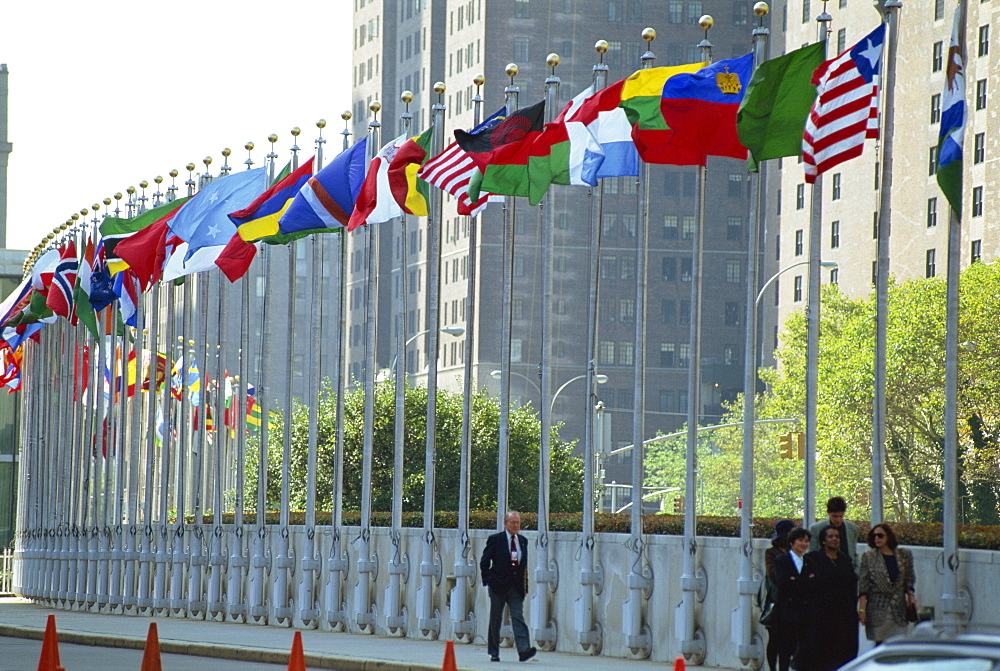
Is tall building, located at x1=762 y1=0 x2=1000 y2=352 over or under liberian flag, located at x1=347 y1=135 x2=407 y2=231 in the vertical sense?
over

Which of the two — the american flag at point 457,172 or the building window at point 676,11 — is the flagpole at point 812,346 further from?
the building window at point 676,11

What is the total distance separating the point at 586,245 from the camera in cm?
12731

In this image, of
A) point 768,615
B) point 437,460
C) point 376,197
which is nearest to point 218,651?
point 376,197

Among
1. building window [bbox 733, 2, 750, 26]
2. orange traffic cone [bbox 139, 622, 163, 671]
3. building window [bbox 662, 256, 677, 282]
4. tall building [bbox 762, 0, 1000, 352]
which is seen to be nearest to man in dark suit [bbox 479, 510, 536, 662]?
orange traffic cone [bbox 139, 622, 163, 671]

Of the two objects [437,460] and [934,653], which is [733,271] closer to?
[437,460]

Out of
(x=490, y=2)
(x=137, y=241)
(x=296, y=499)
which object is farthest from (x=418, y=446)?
(x=490, y=2)

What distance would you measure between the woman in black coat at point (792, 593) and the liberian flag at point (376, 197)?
10.7 metres

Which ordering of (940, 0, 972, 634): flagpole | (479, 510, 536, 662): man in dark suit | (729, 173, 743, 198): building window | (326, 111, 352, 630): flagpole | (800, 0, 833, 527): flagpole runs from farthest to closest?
(729, 173, 743, 198): building window, (326, 111, 352, 630): flagpole, (479, 510, 536, 662): man in dark suit, (800, 0, 833, 527): flagpole, (940, 0, 972, 634): flagpole

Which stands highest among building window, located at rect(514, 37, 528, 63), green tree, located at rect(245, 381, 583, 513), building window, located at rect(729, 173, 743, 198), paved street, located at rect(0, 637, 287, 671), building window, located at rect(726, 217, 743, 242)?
building window, located at rect(514, 37, 528, 63)

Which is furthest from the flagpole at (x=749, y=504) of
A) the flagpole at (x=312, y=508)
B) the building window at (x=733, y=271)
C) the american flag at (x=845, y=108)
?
the building window at (x=733, y=271)

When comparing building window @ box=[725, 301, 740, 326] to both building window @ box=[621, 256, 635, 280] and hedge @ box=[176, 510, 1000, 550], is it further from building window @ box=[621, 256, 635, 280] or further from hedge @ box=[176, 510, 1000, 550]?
hedge @ box=[176, 510, 1000, 550]

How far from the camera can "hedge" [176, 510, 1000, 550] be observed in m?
18.2

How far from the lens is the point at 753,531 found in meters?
21.3

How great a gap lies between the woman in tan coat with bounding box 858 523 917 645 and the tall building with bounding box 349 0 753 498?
10286cm
